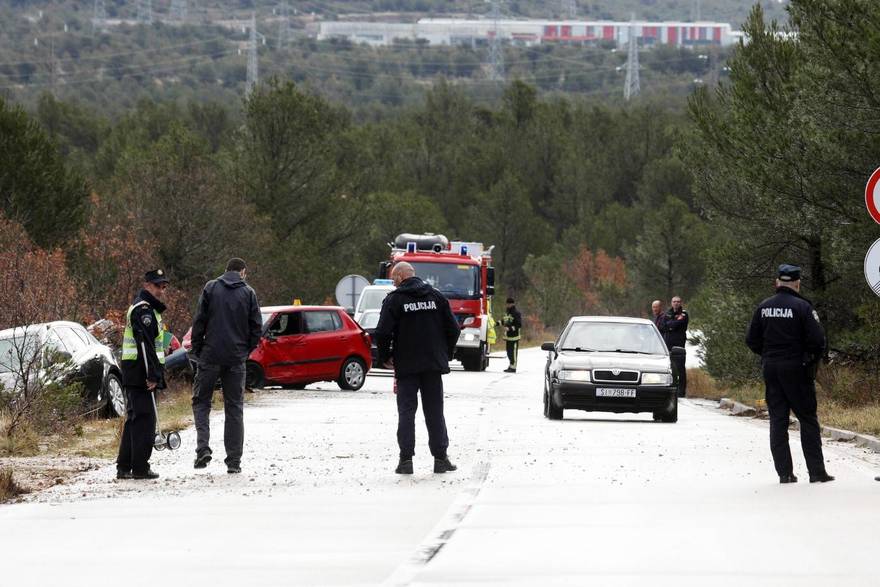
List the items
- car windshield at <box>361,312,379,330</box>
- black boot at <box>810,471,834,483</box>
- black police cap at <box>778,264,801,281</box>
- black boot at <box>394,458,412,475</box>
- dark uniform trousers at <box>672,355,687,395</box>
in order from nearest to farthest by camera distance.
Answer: black boot at <box>810,471,834,483</box> < black police cap at <box>778,264,801,281</box> < black boot at <box>394,458,412,475</box> < dark uniform trousers at <box>672,355,687,395</box> < car windshield at <box>361,312,379,330</box>

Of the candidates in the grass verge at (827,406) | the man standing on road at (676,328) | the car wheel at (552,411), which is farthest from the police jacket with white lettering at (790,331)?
the man standing on road at (676,328)

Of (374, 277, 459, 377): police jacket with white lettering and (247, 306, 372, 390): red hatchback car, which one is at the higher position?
(374, 277, 459, 377): police jacket with white lettering

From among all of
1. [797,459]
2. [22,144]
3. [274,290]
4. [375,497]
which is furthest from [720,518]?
[22,144]

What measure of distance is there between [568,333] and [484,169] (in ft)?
221

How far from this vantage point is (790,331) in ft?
45.7

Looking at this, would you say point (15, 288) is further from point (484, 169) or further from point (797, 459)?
point (484, 169)

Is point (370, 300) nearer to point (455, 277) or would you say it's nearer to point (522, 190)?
point (455, 277)

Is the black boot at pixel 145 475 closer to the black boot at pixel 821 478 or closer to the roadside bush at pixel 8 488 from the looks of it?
the roadside bush at pixel 8 488

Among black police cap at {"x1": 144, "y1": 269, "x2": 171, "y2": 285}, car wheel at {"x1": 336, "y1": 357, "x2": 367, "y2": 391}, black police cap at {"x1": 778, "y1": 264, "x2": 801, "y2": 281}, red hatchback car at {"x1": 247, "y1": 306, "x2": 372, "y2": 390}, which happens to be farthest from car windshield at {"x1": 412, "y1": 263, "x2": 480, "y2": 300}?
black police cap at {"x1": 778, "y1": 264, "x2": 801, "y2": 281}

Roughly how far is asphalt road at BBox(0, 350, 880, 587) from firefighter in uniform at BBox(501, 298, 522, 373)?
20.1 meters

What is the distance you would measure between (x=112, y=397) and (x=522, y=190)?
62804 mm

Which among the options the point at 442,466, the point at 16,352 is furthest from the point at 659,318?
the point at 442,466

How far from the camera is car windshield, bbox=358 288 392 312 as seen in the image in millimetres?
39750

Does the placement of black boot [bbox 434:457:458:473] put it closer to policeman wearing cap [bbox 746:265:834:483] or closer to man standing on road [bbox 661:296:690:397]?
policeman wearing cap [bbox 746:265:834:483]
